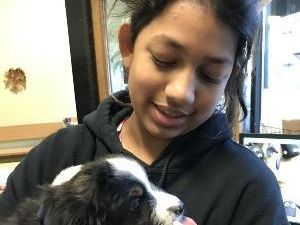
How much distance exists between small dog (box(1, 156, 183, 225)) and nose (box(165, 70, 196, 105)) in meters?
0.23

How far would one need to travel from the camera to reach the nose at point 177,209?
3.19ft

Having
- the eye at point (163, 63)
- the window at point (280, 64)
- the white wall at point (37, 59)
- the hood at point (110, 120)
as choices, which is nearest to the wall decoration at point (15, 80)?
the white wall at point (37, 59)

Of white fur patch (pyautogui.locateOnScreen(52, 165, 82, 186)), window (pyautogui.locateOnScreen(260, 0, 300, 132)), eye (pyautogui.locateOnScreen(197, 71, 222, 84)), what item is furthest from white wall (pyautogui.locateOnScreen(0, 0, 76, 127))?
eye (pyautogui.locateOnScreen(197, 71, 222, 84))

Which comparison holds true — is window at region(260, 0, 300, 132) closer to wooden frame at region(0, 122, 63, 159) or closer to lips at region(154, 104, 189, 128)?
lips at region(154, 104, 189, 128)

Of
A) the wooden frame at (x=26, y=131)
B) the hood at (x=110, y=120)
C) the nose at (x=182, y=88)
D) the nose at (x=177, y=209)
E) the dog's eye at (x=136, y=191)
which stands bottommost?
the wooden frame at (x=26, y=131)

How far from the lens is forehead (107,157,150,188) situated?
102cm

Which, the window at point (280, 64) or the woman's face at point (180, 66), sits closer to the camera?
the woman's face at point (180, 66)

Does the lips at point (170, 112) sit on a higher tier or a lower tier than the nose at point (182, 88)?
lower

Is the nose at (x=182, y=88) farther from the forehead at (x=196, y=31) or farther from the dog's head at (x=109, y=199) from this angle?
the dog's head at (x=109, y=199)

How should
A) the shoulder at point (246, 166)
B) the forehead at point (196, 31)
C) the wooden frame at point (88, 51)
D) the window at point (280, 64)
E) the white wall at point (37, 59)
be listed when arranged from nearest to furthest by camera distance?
the forehead at point (196, 31) < the shoulder at point (246, 166) < the wooden frame at point (88, 51) < the window at point (280, 64) < the white wall at point (37, 59)

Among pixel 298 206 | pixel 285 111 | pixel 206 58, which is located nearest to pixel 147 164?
pixel 206 58

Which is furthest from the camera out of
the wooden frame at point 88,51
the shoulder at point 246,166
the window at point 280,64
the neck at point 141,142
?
the window at point 280,64

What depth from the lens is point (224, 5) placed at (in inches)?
35.5

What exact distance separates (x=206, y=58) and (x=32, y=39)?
2.65 meters
